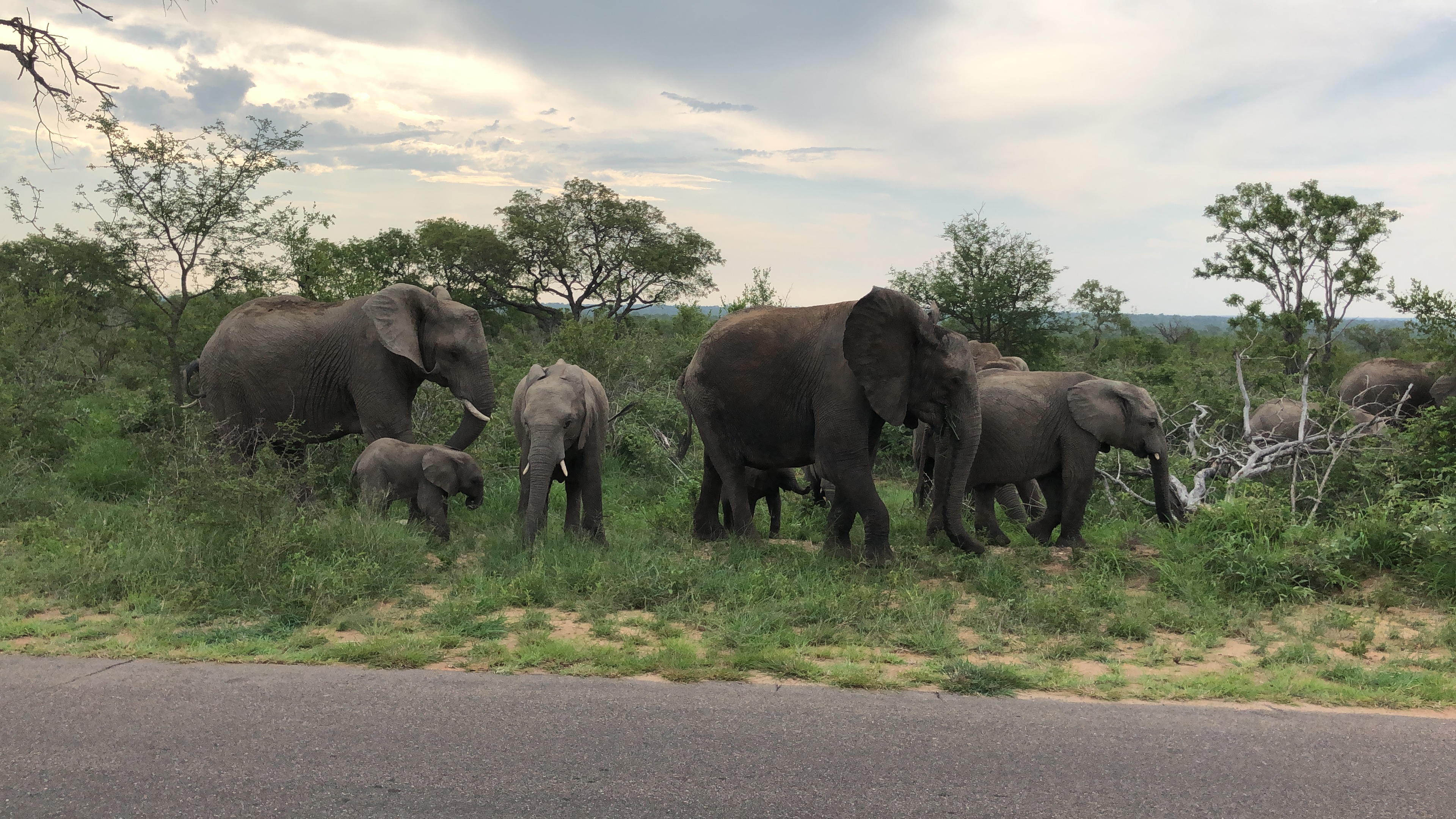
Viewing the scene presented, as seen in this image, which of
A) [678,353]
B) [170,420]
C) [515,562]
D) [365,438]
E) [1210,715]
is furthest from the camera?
[678,353]

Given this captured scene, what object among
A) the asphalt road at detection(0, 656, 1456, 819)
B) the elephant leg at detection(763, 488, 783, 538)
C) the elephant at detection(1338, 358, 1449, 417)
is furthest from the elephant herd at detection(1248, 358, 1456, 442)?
the asphalt road at detection(0, 656, 1456, 819)

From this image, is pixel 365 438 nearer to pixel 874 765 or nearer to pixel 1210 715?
pixel 874 765

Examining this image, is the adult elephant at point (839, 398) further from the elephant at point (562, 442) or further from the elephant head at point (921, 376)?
the elephant at point (562, 442)

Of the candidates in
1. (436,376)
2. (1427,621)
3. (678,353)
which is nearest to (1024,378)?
(1427,621)

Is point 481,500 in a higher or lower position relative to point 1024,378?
lower

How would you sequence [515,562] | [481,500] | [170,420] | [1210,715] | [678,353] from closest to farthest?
1. [1210,715]
2. [515,562]
3. [481,500]
4. [170,420]
5. [678,353]

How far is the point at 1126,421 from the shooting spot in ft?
31.4

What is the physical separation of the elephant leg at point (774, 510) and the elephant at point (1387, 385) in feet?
28.1

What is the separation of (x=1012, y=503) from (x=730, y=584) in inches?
227

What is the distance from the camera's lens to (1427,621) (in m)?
6.62

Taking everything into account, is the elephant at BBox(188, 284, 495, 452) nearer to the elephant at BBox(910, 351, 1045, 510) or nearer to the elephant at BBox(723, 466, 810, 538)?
the elephant at BBox(723, 466, 810, 538)

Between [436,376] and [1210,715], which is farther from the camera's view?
[436,376]

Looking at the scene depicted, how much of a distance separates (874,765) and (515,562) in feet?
14.0

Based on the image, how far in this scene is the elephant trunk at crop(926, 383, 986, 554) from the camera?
853 cm
